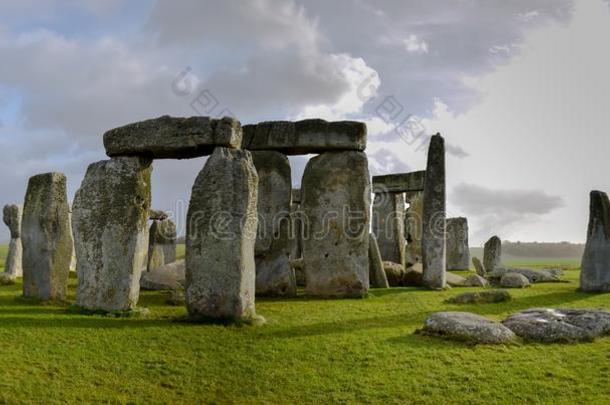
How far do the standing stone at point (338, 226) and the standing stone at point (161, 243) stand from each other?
35.2ft

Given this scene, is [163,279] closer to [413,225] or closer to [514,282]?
[514,282]

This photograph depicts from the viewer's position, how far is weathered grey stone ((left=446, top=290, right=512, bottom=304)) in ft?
46.2

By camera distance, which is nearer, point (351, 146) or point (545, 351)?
point (545, 351)

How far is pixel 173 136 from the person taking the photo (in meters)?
11.1

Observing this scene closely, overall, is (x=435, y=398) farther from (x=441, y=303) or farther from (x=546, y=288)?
(x=546, y=288)

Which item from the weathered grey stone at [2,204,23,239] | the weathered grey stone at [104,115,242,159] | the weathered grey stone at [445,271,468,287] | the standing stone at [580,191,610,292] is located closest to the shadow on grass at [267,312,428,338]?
the weathered grey stone at [104,115,242,159]

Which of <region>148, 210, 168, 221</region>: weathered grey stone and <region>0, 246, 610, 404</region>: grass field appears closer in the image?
<region>0, 246, 610, 404</region>: grass field

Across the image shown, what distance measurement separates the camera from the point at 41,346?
8773 millimetres

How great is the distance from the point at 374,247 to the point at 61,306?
9.23 m

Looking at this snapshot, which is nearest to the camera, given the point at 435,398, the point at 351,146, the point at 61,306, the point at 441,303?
the point at 435,398

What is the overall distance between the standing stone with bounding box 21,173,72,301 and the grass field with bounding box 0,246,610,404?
2.05m

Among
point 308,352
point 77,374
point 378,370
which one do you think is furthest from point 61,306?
point 378,370

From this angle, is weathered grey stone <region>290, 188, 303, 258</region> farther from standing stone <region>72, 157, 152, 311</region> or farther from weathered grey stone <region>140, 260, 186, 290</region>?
standing stone <region>72, 157, 152, 311</region>

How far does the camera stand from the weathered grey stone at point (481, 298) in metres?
14.1
